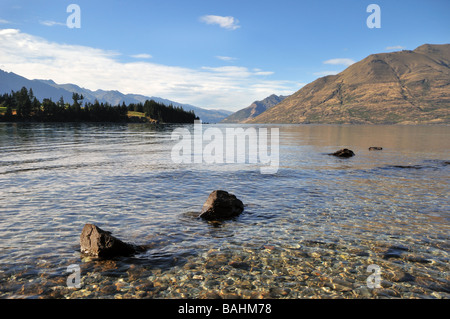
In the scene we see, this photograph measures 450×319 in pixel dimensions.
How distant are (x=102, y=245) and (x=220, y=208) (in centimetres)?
705

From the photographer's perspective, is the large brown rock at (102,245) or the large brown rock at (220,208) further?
the large brown rock at (220,208)

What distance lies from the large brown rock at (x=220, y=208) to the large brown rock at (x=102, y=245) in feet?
18.3

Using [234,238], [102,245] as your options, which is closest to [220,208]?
[234,238]

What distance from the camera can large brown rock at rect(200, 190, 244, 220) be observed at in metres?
16.6

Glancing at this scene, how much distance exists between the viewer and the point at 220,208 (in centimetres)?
1670

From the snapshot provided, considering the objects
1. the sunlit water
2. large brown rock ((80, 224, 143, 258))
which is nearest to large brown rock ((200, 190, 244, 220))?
the sunlit water

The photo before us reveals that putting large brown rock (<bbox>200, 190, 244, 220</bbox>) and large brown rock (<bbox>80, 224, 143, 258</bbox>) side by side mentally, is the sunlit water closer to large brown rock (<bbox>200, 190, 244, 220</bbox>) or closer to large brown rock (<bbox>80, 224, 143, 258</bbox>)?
large brown rock (<bbox>80, 224, 143, 258</bbox>)

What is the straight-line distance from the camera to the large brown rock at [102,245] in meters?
11.5

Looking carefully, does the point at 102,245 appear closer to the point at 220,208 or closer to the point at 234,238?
the point at 234,238

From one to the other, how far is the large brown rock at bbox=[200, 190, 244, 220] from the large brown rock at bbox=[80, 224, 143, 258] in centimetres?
558

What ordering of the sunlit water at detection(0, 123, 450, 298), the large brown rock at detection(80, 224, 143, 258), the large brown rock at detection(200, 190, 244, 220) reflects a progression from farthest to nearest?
1. the large brown rock at detection(200, 190, 244, 220)
2. the large brown rock at detection(80, 224, 143, 258)
3. the sunlit water at detection(0, 123, 450, 298)

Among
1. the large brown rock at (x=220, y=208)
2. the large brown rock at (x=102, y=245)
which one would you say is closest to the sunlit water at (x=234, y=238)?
the large brown rock at (x=102, y=245)

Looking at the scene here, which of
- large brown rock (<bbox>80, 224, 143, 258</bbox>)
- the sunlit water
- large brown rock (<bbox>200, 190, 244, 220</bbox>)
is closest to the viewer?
the sunlit water

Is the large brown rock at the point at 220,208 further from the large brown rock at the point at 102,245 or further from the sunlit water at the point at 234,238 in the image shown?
the large brown rock at the point at 102,245
